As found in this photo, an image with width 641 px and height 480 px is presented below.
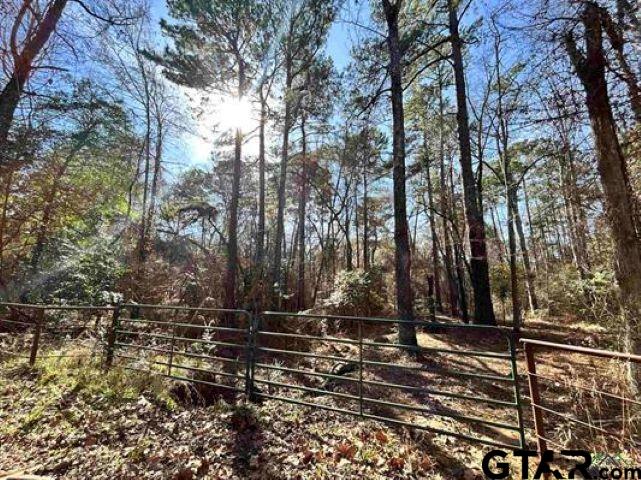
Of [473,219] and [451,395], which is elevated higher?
[473,219]

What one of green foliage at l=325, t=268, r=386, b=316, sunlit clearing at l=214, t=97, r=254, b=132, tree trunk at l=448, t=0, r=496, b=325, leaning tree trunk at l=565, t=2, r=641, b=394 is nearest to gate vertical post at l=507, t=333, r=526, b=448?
leaning tree trunk at l=565, t=2, r=641, b=394

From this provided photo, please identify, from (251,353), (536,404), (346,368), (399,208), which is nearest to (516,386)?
(536,404)

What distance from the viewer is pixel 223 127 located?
40.7 feet

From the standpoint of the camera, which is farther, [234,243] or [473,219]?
[234,243]

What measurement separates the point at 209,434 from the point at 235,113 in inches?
430

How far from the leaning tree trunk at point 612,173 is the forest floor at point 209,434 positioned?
3.18ft

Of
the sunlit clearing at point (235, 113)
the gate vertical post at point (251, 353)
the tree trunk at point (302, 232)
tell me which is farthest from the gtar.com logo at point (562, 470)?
the sunlit clearing at point (235, 113)

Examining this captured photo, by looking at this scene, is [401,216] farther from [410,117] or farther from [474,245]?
[410,117]

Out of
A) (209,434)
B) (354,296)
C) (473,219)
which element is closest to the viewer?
(209,434)

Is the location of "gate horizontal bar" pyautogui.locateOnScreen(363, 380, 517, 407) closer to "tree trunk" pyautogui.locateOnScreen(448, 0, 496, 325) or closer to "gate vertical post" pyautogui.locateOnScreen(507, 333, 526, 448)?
"gate vertical post" pyautogui.locateOnScreen(507, 333, 526, 448)

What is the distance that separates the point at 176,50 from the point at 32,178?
6.45 meters

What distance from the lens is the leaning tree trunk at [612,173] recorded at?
336 centimetres

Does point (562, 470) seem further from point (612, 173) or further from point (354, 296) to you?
point (354, 296)

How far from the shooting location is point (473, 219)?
27.2 feet
